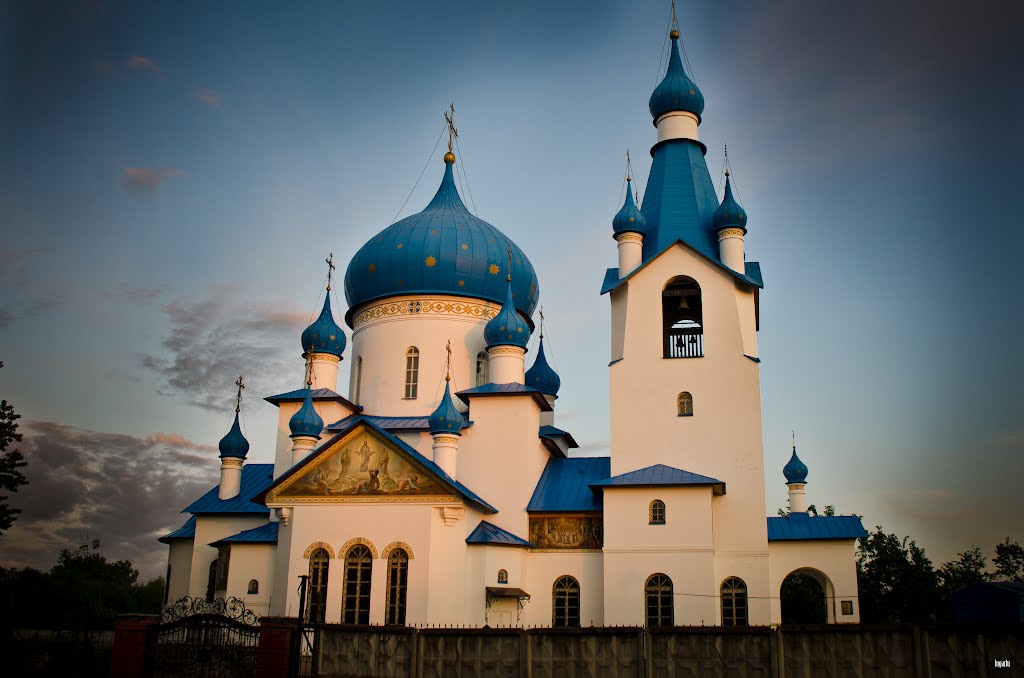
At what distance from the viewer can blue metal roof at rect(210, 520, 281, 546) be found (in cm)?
2092

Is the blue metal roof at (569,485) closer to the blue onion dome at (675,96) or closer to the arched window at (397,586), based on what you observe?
the arched window at (397,586)

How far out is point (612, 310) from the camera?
22.2 meters

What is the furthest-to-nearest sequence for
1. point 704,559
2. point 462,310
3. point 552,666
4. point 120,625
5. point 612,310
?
point 462,310 < point 612,310 < point 704,559 < point 120,625 < point 552,666

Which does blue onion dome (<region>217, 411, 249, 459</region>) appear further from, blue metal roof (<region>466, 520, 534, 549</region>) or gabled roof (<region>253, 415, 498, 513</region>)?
blue metal roof (<region>466, 520, 534, 549</region>)

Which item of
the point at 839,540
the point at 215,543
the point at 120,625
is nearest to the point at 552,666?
the point at 120,625

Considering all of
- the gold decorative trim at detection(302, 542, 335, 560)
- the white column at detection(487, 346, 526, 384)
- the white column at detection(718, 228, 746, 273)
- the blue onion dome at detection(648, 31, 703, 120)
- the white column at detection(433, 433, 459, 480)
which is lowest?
the gold decorative trim at detection(302, 542, 335, 560)

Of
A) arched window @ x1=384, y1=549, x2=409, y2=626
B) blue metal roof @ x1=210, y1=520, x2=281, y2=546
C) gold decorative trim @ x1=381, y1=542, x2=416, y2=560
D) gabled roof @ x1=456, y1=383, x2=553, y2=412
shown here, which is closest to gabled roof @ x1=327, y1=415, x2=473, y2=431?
gabled roof @ x1=456, y1=383, x2=553, y2=412

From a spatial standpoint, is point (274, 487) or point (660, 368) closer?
point (274, 487)

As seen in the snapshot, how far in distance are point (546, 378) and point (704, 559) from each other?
26.9 feet

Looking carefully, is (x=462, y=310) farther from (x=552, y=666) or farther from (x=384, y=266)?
(x=552, y=666)

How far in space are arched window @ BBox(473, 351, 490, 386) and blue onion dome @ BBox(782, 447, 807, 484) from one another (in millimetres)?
8626

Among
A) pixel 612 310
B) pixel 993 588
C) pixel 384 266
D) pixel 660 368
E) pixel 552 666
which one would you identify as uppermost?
pixel 384 266

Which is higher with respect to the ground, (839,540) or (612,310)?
(612,310)

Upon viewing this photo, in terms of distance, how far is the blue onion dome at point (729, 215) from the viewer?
21438 millimetres
